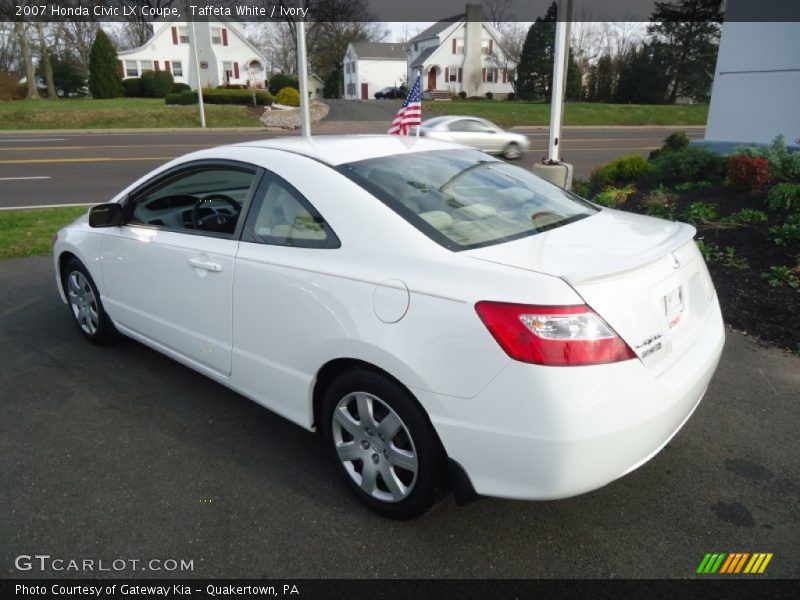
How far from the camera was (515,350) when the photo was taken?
207 cm

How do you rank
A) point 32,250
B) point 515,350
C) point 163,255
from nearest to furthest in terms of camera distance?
point 515,350
point 163,255
point 32,250

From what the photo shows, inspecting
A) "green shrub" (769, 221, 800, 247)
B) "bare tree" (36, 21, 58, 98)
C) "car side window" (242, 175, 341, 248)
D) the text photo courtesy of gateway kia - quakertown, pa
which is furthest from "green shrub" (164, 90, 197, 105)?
"car side window" (242, 175, 341, 248)

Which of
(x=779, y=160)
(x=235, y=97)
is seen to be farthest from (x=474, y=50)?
(x=779, y=160)

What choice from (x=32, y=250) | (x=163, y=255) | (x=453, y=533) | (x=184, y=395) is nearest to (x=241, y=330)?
(x=163, y=255)

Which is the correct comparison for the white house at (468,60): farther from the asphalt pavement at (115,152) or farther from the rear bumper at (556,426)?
the rear bumper at (556,426)

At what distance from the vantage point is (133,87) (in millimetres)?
44562

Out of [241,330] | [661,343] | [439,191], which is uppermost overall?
[439,191]

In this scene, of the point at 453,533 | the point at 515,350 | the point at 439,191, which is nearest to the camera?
the point at 515,350

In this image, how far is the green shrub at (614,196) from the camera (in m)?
7.82

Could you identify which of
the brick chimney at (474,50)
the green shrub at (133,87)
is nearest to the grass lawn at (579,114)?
the green shrub at (133,87)

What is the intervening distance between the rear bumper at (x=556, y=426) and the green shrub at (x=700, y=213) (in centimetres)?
490

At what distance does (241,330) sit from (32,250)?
5.60 meters

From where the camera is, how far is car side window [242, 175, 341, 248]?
8.97ft

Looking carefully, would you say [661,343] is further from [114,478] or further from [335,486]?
[114,478]
